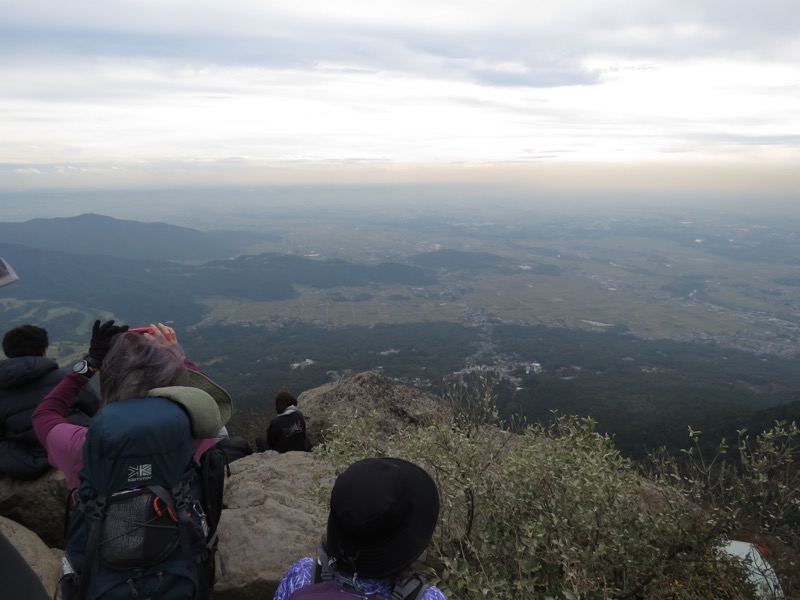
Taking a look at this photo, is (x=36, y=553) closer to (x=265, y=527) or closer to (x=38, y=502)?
(x=38, y=502)

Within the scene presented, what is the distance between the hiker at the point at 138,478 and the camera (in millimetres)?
3367

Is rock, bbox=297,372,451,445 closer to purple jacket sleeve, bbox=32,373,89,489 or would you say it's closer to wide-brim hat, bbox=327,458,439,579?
purple jacket sleeve, bbox=32,373,89,489

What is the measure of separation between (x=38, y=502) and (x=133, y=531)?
4.08 metres

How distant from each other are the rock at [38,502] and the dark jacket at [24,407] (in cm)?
14

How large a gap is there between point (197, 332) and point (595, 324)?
90.3 meters

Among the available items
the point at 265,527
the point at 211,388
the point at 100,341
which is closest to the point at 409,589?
the point at 211,388

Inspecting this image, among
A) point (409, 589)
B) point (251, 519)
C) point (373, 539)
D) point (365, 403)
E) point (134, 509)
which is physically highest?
point (373, 539)

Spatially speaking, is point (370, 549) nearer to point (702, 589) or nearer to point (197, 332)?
point (702, 589)

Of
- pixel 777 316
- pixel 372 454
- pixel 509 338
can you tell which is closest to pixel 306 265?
pixel 509 338

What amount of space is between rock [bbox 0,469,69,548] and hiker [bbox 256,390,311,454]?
13.5ft

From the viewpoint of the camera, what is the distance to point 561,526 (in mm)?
4574

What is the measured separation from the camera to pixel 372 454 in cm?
644

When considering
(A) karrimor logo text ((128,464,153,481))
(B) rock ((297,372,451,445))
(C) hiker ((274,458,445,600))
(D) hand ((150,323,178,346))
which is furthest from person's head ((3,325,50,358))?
(B) rock ((297,372,451,445))

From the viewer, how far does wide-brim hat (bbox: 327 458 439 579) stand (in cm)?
233
